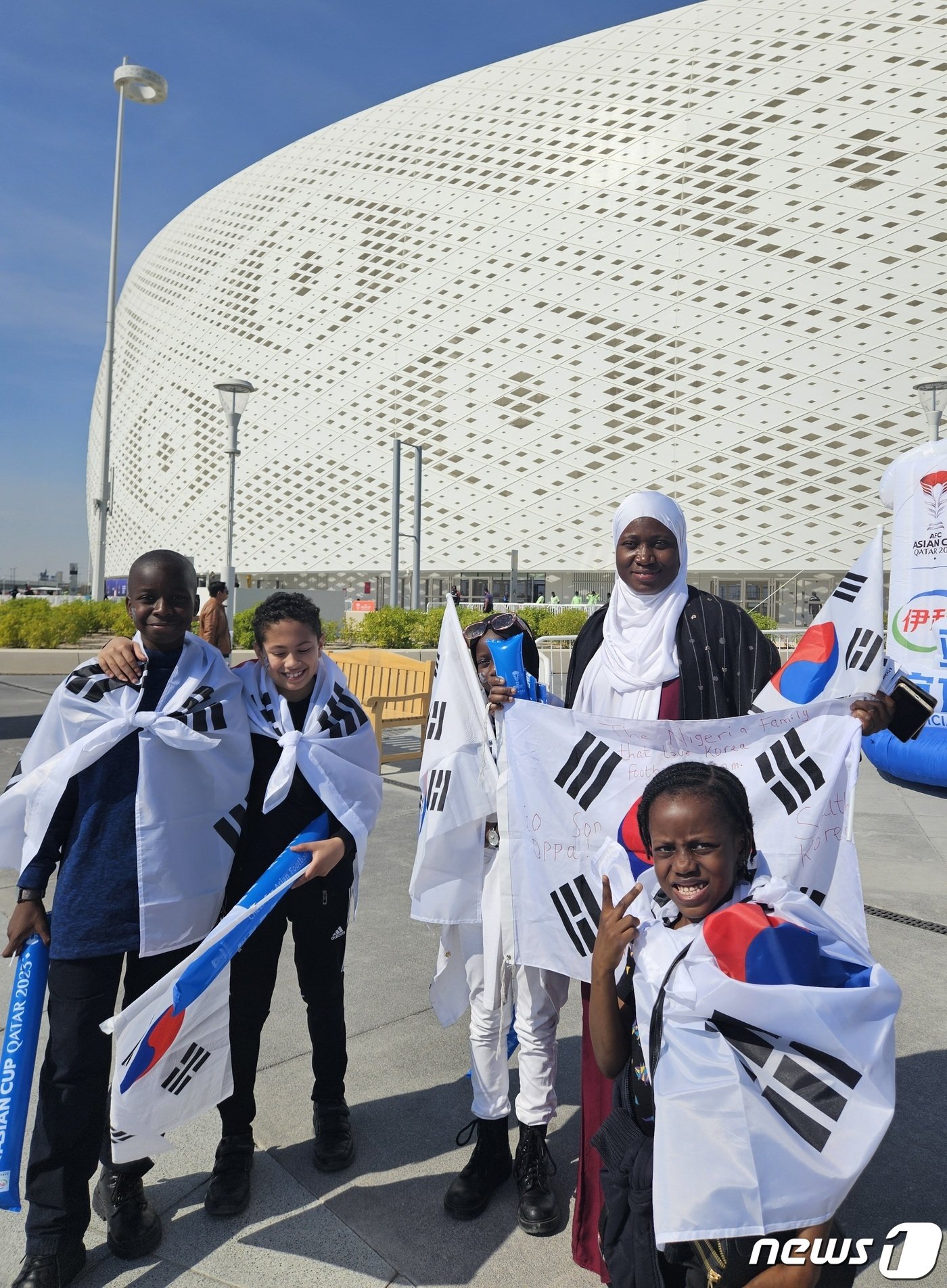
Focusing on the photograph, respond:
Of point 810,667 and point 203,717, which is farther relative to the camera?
point 810,667

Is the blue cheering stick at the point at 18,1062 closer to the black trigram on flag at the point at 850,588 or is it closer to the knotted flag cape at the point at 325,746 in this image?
the knotted flag cape at the point at 325,746

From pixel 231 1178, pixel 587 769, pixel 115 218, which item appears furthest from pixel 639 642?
pixel 115 218

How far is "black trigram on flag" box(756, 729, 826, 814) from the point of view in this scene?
233cm

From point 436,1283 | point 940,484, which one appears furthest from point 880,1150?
point 940,484

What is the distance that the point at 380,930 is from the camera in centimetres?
430

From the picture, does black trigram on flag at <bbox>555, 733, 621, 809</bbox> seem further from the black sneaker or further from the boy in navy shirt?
the black sneaker

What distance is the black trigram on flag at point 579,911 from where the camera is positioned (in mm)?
2315

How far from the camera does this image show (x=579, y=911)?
2334 millimetres

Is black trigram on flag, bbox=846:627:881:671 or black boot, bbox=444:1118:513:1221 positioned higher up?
black trigram on flag, bbox=846:627:881:671

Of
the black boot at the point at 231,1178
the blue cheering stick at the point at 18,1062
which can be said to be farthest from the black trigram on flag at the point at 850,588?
the blue cheering stick at the point at 18,1062

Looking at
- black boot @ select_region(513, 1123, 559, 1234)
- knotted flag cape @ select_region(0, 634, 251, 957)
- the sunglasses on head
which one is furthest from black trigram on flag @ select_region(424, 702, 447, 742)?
black boot @ select_region(513, 1123, 559, 1234)

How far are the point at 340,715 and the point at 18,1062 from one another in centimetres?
114

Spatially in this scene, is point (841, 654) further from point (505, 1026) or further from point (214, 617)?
point (214, 617)

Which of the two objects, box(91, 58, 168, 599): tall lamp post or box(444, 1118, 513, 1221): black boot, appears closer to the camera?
box(444, 1118, 513, 1221): black boot
